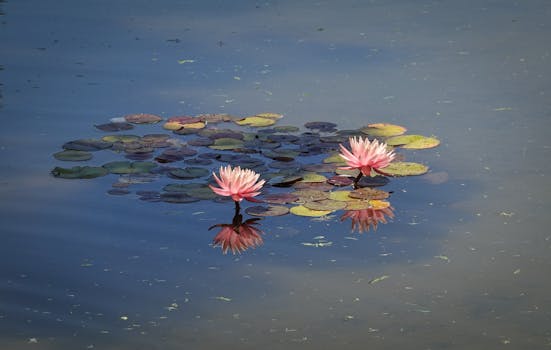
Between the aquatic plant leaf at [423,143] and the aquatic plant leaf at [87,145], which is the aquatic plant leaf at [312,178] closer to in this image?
the aquatic plant leaf at [423,143]

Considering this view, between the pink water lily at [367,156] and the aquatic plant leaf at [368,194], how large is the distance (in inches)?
2.4

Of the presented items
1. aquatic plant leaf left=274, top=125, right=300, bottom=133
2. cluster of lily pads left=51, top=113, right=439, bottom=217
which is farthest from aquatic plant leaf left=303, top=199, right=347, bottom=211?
aquatic plant leaf left=274, top=125, right=300, bottom=133

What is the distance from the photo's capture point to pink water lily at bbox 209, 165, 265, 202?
3430 millimetres

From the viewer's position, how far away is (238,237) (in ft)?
10.9

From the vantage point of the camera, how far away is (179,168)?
3.83 metres

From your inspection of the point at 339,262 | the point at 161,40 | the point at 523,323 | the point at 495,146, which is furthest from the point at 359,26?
the point at 523,323

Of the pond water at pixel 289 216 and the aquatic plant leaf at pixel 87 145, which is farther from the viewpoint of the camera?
the aquatic plant leaf at pixel 87 145

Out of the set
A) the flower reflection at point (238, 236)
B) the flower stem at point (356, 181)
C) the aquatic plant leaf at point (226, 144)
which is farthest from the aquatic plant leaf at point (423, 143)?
the flower reflection at point (238, 236)

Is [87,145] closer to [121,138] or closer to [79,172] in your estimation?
[121,138]

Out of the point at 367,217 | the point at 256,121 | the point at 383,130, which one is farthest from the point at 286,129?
A: the point at 367,217

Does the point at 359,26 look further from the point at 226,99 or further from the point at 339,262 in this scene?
the point at 339,262

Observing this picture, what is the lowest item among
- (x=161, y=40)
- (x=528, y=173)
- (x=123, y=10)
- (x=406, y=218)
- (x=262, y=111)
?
(x=406, y=218)

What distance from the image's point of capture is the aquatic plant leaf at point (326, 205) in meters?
3.51

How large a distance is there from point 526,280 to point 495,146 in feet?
4.01
